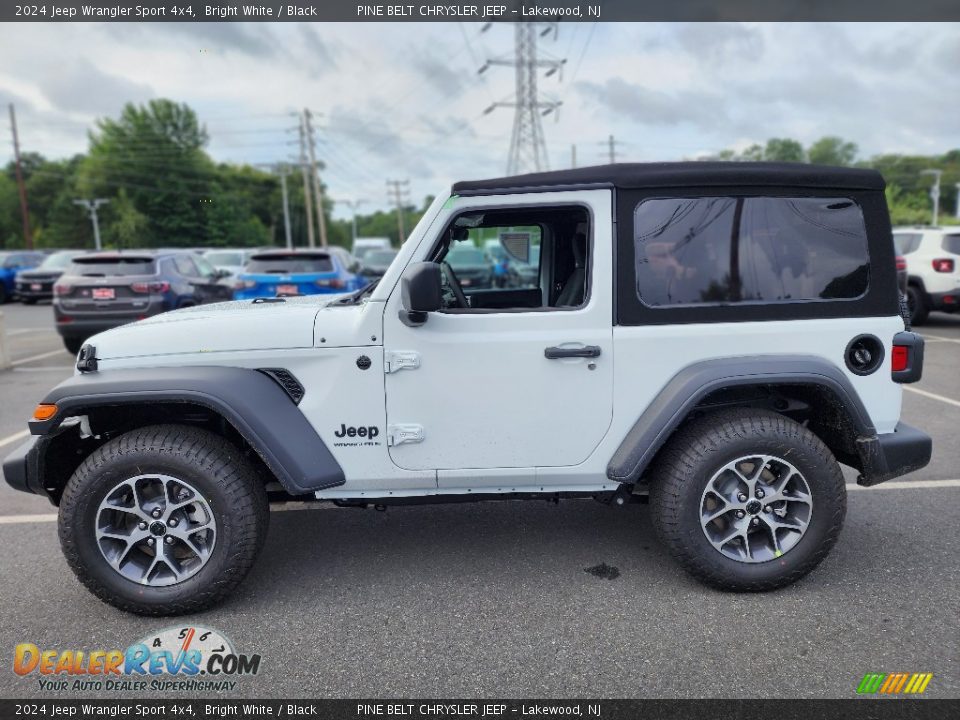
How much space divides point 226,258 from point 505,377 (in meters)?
21.3

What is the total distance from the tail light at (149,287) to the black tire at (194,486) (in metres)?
7.72

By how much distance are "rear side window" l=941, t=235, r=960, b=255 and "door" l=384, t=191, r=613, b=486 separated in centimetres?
1068

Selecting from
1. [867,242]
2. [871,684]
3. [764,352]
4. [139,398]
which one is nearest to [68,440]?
[139,398]

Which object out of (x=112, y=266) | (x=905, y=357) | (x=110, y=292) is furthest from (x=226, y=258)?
(x=905, y=357)

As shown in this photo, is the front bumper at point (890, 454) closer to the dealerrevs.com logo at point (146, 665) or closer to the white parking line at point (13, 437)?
the dealerrevs.com logo at point (146, 665)

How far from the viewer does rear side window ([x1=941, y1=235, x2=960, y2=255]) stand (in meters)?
11.0

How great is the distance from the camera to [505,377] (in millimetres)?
3008

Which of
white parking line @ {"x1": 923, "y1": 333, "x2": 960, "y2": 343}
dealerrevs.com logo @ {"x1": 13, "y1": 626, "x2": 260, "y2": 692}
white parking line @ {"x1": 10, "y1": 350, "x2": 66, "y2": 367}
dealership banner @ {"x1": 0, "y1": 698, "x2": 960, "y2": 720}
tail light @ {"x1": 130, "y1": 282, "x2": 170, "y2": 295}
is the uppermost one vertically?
tail light @ {"x1": 130, "y1": 282, "x2": 170, "y2": 295}

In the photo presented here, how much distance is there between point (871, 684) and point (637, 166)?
2.24 m

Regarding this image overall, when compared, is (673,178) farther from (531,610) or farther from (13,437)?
(13,437)

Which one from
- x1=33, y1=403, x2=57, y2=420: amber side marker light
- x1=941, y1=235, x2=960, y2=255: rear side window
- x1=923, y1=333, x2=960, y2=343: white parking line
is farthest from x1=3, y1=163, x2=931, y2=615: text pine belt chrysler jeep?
x1=941, y1=235, x2=960, y2=255: rear side window

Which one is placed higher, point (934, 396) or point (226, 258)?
point (226, 258)

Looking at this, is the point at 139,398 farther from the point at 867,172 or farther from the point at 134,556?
the point at 867,172

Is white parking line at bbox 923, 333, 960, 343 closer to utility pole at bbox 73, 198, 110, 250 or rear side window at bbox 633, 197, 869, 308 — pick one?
rear side window at bbox 633, 197, 869, 308
